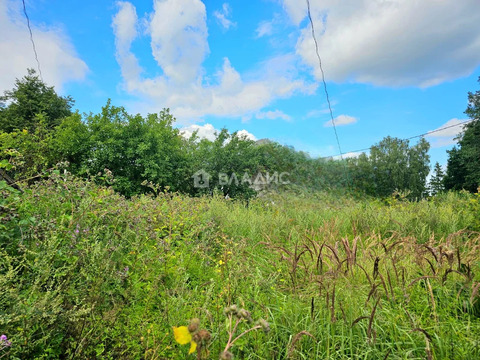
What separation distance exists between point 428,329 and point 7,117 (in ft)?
75.8

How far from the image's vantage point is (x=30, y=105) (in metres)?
18.0

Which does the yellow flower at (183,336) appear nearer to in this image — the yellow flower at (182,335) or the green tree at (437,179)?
the yellow flower at (182,335)

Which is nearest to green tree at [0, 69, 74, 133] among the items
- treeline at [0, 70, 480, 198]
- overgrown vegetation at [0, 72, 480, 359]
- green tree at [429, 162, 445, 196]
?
treeline at [0, 70, 480, 198]

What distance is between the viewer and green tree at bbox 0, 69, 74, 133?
56.5ft

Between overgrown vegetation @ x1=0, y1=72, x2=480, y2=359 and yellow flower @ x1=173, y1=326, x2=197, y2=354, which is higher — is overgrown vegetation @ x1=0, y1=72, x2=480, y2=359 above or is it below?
below

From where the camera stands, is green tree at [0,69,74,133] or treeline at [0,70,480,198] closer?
treeline at [0,70,480,198]

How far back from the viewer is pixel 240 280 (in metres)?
2.35

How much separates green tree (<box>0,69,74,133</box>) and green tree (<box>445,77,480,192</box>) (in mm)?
25651

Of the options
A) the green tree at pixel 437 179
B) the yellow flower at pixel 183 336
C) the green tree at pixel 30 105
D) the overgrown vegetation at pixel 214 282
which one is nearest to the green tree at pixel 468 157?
the green tree at pixel 437 179

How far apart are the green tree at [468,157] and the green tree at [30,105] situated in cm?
2565

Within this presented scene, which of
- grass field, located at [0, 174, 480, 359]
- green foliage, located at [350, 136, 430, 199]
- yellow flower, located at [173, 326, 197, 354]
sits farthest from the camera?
green foliage, located at [350, 136, 430, 199]

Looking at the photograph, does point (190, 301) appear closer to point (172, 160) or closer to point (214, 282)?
point (214, 282)

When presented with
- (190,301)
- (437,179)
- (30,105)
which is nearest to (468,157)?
(437,179)

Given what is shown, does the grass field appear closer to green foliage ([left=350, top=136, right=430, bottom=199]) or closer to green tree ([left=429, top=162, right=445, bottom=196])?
green foliage ([left=350, top=136, right=430, bottom=199])
